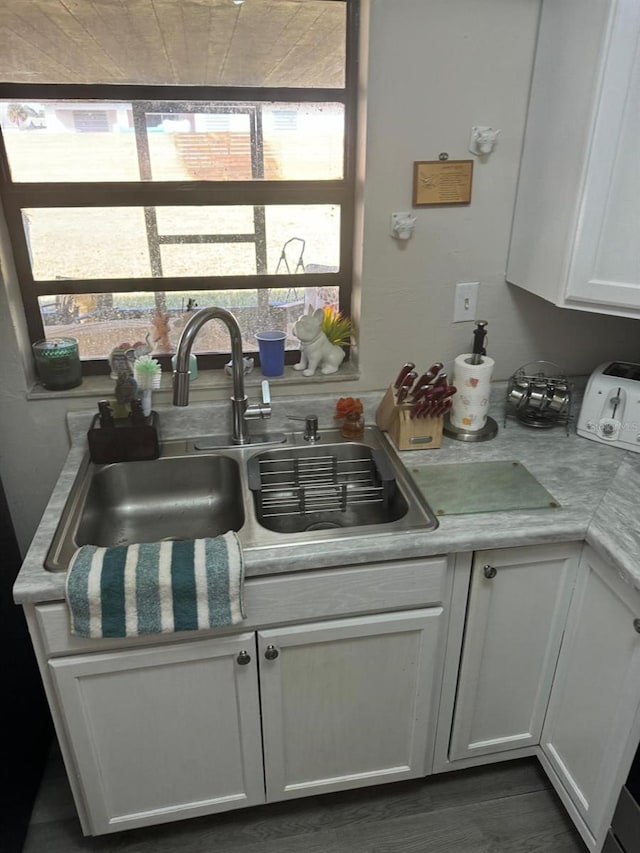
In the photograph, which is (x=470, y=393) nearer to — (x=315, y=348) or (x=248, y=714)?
(x=315, y=348)

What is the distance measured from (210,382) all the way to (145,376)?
20 centimetres

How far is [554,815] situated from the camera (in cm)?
162

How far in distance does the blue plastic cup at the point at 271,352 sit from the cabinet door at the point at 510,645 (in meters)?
0.76

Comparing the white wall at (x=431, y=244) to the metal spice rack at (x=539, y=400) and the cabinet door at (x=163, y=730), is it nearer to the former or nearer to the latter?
the metal spice rack at (x=539, y=400)

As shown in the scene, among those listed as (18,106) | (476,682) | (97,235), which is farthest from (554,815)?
(18,106)

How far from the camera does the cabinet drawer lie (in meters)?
1.26

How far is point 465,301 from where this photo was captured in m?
1.76

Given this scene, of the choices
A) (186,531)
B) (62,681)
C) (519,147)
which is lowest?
(62,681)

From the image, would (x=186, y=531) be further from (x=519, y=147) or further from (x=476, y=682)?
(x=519, y=147)

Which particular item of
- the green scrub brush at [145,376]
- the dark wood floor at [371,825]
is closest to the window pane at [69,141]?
the green scrub brush at [145,376]

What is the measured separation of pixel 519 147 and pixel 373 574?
1.15 m

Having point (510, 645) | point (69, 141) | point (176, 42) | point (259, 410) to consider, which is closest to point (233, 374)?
point (259, 410)

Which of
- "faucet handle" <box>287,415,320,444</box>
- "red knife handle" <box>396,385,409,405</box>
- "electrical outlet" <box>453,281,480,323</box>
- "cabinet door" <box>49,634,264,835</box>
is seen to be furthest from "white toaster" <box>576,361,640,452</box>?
"cabinet door" <box>49,634,264,835</box>

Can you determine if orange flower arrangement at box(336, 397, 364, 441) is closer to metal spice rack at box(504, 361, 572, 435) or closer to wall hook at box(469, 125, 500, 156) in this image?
metal spice rack at box(504, 361, 572, 435)
